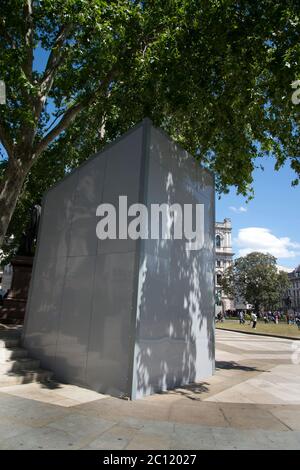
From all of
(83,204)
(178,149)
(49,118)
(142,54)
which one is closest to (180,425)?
(83,204)

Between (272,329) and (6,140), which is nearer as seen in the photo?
(6,140)

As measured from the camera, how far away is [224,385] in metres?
8.25

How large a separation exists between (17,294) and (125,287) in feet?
31.1

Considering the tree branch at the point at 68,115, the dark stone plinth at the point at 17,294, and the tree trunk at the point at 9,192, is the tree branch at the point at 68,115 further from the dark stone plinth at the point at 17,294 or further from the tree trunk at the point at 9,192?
the dark stone plinth at the point at 17,294

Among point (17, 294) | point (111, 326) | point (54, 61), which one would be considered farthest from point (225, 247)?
point (111, 326)

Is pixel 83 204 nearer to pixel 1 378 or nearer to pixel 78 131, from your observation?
pixel 1 378

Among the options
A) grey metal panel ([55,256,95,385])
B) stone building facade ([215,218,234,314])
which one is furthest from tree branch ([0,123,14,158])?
stone building facade ([215,218,234,314])

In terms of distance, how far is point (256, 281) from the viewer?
250 feet

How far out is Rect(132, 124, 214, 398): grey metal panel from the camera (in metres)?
6.84

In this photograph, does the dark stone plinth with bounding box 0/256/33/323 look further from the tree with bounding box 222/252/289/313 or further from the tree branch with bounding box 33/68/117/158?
the tree with bounding box 222/252/289/313

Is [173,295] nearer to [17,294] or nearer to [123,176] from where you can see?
[123,176]

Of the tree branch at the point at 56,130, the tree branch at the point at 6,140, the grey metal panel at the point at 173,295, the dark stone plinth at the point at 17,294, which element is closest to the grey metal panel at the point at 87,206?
the grey metal panel at the point at 173,295

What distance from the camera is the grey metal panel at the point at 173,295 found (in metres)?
6.84
